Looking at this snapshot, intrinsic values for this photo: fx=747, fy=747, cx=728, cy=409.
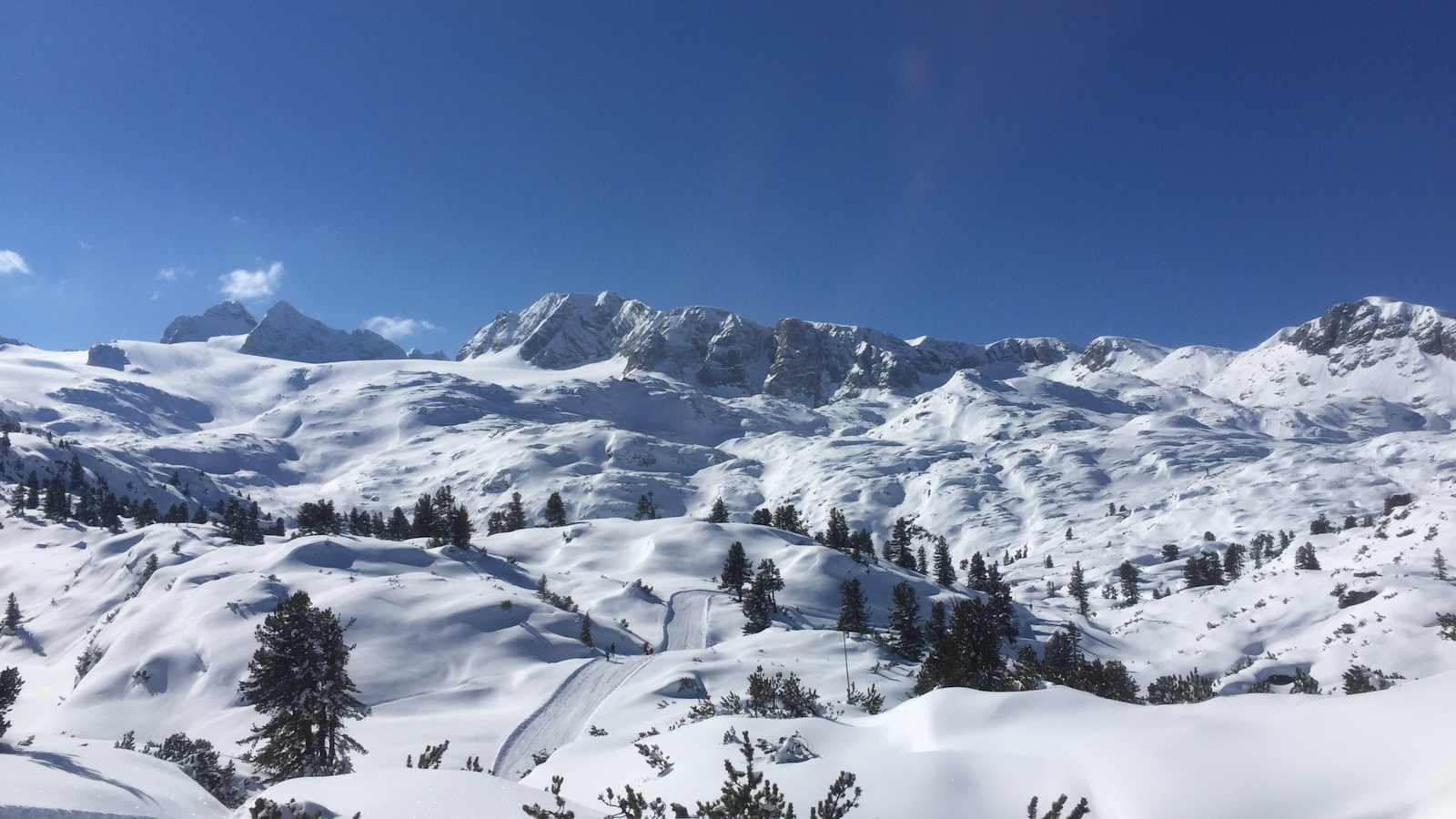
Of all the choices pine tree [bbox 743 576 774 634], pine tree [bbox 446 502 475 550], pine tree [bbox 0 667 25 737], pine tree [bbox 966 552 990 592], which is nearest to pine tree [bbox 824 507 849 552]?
pine tree [bbox 966 552 990 592]

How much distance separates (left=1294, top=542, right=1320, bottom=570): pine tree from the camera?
82.0 meters

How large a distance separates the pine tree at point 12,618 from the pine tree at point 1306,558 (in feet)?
419

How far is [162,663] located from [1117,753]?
178ft

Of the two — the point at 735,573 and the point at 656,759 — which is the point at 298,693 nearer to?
the point at 656,759

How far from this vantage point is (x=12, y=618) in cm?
7150

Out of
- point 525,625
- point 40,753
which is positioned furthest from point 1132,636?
point 40,753

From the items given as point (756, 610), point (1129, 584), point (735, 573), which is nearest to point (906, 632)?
point (756, 610)

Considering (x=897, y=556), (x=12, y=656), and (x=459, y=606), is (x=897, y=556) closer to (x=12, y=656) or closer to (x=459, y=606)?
(x=459, y=606)

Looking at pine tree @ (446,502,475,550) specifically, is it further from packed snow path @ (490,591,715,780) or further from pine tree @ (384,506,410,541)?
packed snow path @ (490,591,715,780)

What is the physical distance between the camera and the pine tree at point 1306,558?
269 ft

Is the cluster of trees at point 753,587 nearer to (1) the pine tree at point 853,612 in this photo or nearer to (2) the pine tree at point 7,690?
(1) the pine tree at point 853,612

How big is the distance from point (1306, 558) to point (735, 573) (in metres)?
66.5

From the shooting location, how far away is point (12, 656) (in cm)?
6400

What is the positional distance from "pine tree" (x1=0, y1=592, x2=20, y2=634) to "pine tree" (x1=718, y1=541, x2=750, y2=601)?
64343 millimetres
